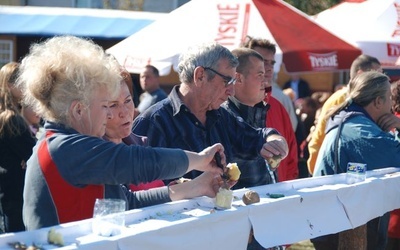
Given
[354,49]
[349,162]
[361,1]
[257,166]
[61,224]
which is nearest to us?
[61,224]

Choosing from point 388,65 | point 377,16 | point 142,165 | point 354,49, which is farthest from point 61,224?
point 377,16

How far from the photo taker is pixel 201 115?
4.42m

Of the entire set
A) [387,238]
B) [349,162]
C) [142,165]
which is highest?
[142,165]

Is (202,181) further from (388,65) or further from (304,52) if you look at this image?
(388,65)

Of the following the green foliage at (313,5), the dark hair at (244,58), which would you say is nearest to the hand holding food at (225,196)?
the dark hair at (244,58)

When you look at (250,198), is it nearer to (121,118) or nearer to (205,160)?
(205,160)

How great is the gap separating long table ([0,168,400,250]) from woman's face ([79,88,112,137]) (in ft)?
1.15

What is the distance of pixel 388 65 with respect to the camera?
392 inches

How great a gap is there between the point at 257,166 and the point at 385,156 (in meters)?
1.03

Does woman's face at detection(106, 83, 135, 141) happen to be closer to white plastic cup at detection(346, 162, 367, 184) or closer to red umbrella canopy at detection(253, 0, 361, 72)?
white plastic cup at detection(346, 162, 367, 184)

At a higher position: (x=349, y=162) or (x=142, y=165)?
(x=142, y=165)

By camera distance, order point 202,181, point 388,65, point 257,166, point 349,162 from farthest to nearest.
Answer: point 388,65 < point 349,162 < point 257,166 < point 202,181

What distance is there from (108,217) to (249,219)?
2.72 ft

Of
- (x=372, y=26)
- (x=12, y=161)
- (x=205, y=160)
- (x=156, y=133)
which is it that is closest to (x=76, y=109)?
(x=205, y=160)
